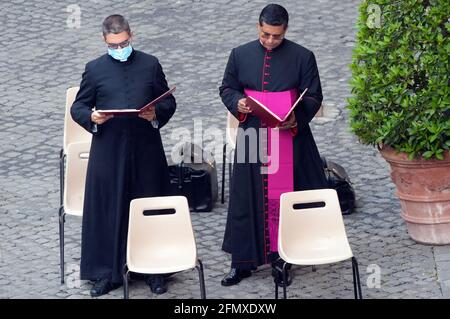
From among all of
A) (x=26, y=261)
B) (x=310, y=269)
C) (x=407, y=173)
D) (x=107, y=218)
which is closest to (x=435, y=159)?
(x=407, y=173)

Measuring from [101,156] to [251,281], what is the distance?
5.13ft

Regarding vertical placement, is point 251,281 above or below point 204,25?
below

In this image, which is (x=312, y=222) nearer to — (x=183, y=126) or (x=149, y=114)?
(x=149, y=114)

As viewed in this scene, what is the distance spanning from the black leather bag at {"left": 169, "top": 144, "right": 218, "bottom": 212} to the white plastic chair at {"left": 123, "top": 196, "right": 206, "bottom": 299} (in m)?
1.68

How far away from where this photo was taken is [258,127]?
10.0m

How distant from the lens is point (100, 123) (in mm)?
9703

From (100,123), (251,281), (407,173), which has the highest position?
(100,123)

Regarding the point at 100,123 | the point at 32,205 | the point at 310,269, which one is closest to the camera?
the point at 100,123

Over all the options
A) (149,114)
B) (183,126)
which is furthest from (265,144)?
(183,126)

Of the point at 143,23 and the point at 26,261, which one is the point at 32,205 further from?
the point at 143,23

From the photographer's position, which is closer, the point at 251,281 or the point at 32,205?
the point at 251,281

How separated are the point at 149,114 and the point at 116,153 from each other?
0.45m

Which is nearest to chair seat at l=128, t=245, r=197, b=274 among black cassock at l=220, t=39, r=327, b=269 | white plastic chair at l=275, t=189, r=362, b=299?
white plastic chair at l=275, t=189, r=362, b=299

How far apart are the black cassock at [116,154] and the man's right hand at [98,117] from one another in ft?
0.29
